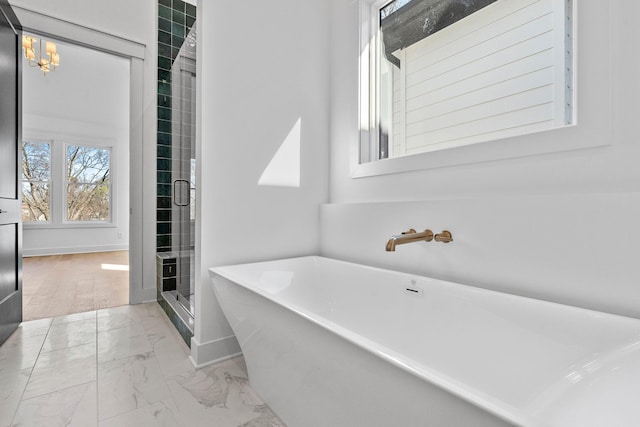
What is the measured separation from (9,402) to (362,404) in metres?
1.59

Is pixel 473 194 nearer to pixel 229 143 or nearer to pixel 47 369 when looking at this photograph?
pixel 229 143

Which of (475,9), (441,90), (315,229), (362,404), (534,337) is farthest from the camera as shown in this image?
(315,229)

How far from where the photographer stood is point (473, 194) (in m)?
1.39

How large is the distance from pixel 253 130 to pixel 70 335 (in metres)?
1.80

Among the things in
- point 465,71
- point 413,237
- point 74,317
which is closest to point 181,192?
point 74,317

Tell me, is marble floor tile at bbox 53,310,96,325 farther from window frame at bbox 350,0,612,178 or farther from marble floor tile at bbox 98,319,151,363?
window frame at bbox 350,0,612,178

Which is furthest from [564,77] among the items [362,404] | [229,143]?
[229,143]

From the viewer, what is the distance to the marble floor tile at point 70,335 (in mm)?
1879

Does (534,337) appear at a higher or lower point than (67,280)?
higher

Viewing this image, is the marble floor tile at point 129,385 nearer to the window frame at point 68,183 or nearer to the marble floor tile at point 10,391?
the marble floor tile at point 10,391

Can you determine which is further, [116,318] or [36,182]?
[36,182]

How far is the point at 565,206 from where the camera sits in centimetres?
107

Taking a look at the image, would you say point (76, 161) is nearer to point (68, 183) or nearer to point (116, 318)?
point (68, 183)

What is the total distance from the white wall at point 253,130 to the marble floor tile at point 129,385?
0.23 metres
